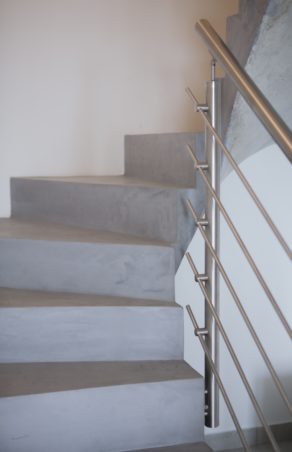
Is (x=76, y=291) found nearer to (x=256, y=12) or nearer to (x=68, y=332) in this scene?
(x=68, y=332)

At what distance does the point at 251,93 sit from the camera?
127 centimetres

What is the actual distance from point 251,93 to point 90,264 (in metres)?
0.92

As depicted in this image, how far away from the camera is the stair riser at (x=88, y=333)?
5.79 ft

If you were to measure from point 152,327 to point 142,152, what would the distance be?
1.06m

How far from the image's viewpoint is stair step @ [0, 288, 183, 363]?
1765 mm

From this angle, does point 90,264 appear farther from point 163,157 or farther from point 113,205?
point 163,157

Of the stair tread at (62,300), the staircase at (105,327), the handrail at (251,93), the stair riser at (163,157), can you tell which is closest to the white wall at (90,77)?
the stair riser at (163,157)

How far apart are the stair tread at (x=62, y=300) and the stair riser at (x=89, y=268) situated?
0.04 meters

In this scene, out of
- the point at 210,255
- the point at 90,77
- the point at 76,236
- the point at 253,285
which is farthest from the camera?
the point at 253,285

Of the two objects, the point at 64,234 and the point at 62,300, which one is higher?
the point at 64,234

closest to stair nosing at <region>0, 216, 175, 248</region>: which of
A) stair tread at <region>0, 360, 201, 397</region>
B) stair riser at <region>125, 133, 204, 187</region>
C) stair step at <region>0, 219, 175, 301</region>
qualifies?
stair step at <region>0, 219, 175, 301</region>

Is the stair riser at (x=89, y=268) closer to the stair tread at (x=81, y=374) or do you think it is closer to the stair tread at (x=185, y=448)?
the stair tread at (x=81, y=374)

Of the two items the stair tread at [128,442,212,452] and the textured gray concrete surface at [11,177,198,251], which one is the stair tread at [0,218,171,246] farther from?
the stair tread at [128,442,212,452]

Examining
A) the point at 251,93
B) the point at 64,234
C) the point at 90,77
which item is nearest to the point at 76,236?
the point at 64,234
